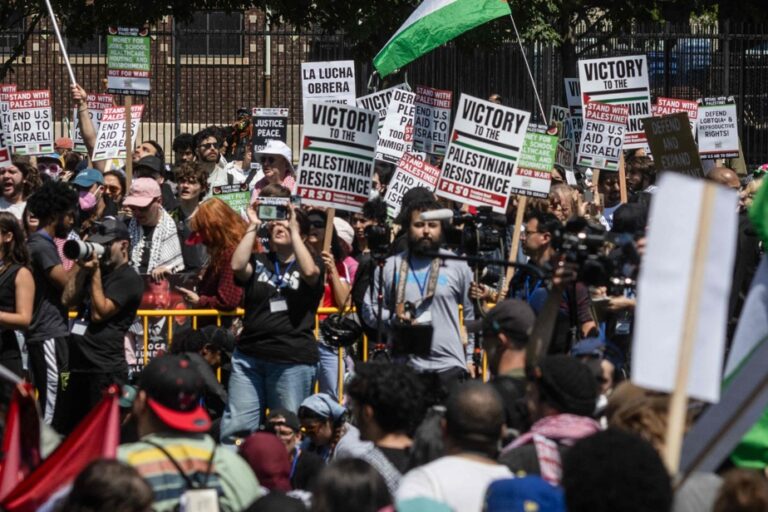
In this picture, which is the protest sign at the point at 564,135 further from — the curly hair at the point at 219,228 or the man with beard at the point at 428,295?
the man with beard at the point at 428,295

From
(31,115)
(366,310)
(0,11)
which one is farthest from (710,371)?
(0,11)

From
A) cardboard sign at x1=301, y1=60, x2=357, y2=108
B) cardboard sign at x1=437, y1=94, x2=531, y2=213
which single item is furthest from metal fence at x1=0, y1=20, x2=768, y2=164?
cardboard sign at x1=437, y1=94, x2=531, y2=213

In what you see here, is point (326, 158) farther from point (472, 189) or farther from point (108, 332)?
point (108, 332)

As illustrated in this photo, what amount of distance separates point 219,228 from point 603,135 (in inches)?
227

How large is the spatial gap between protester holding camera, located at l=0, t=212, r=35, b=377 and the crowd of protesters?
0.6 inches

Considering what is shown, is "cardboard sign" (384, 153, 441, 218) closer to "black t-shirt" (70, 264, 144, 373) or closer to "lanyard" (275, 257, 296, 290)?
"lanyard" (275, 257, 296, 290)

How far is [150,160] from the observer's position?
48.2 ft

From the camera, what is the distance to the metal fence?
82.6 ft

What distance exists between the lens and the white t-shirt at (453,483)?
216 inches

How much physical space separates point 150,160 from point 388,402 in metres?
8.63

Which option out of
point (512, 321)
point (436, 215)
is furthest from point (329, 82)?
point (512, 321)

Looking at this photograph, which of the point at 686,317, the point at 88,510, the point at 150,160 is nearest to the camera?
the point at 686,317

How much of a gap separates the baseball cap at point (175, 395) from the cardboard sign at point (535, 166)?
19.2ft

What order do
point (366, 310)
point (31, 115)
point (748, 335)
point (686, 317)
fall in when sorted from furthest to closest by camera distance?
1. point (31, 115)
2. point (366, 310)
3. point (748, 335)
4. point (686, 317)
